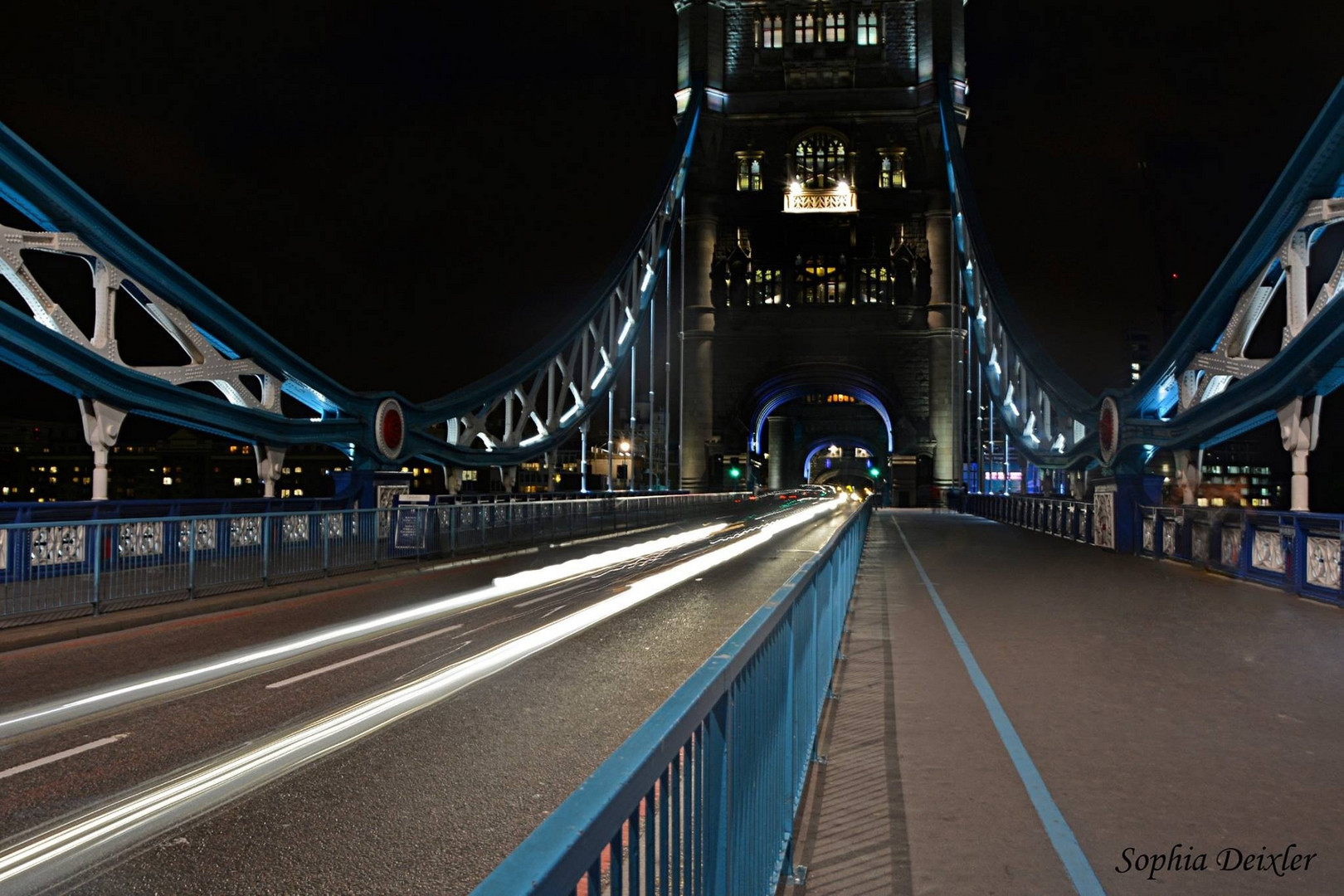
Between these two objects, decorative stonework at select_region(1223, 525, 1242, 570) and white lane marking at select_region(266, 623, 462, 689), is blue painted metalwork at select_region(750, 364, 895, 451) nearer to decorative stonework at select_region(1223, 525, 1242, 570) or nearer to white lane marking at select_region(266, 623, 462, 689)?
decorative stonework at select_region(1223, 525, 1242, 570)

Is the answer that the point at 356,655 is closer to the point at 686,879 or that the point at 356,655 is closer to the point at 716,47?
the point at 686,879

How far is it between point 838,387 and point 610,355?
17.9 m

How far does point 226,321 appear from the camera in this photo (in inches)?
904

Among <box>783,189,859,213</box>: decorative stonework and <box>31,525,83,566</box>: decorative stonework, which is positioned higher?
<box>783,189,859,213</box>: decorative stonework

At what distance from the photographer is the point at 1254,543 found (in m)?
16.8

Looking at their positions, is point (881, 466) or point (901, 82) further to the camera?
point (881, 466)

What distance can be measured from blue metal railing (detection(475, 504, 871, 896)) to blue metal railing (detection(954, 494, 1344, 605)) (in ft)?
37.4

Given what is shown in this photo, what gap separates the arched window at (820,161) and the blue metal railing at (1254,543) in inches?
1873

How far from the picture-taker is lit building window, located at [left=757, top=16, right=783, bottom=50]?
244 ft

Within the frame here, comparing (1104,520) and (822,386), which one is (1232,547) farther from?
(822,386)

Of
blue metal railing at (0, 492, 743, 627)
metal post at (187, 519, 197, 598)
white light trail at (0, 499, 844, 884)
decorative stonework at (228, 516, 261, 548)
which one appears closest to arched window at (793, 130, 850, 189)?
blue metal railing at (0, 492, 743, 627)

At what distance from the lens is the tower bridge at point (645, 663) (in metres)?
4.23

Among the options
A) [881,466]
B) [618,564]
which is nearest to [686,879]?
[618,564]

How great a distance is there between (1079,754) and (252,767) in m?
4.56
